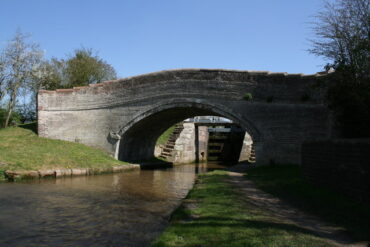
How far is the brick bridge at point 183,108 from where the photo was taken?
49.9ft

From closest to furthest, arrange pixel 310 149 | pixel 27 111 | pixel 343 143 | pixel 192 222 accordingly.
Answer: pixel 192 222
pixel 343 143
pixel 310 149
pixel 27 111

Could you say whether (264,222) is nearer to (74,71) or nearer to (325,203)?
(325,203)

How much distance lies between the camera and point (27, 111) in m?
36.5

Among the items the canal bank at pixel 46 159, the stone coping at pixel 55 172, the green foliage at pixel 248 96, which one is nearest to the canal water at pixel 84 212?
the stone coping at pixel 55 172

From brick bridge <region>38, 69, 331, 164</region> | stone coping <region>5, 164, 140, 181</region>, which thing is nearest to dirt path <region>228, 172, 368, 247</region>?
brick bridge <region>38, 69, 331, 164</region>

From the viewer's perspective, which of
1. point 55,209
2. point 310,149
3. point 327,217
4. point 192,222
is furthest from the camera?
point 310,149

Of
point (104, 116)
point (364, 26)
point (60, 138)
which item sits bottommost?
point (60, 138)

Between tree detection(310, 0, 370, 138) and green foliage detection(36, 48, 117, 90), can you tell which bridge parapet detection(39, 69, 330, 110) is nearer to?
tree detection(310, 0, 370, 138)

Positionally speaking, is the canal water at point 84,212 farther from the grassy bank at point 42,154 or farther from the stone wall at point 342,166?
the stone wall at point 342,166

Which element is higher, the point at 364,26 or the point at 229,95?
the point at 364,26

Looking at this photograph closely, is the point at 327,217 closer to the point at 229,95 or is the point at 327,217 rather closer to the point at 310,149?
the point at 310,149

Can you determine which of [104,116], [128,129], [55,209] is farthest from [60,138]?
[55,209]

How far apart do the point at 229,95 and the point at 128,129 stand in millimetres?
6241

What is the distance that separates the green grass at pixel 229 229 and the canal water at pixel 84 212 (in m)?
0.82
